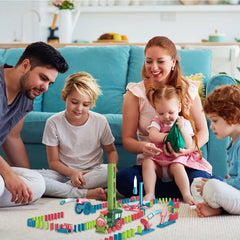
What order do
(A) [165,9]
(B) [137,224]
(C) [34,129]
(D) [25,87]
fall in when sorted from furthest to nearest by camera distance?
(A) [165,9] < (C) [34,129] < (D) [25,87] < (B) [137,224]

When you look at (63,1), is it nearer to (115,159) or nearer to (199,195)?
(115,159)

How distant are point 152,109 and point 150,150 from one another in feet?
0.99

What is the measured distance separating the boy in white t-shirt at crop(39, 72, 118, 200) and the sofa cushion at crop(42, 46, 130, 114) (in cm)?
61

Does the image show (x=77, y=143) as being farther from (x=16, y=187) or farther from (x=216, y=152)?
(x=216, y=152)

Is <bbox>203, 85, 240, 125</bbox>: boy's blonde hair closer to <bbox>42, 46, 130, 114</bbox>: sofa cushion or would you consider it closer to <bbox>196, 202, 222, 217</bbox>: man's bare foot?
<bbox>196, 202, 222, 217</bbox>: man's bare foot

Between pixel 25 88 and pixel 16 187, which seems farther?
pixel 25 88

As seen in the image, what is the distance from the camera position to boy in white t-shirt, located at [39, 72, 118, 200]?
6.66 ft

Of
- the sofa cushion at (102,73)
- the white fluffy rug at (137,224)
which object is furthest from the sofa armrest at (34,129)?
the white fluffy rug at (137,224)

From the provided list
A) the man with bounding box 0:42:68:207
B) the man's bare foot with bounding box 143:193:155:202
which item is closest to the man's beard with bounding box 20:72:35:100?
the man with bounding box 0:42:68:207

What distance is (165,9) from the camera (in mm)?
5320

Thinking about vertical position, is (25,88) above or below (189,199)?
above

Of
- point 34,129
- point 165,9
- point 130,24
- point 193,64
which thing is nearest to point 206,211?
point 34,129

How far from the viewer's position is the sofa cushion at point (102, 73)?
2.81 meters

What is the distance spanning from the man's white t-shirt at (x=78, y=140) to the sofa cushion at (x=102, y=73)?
0.64 meters
